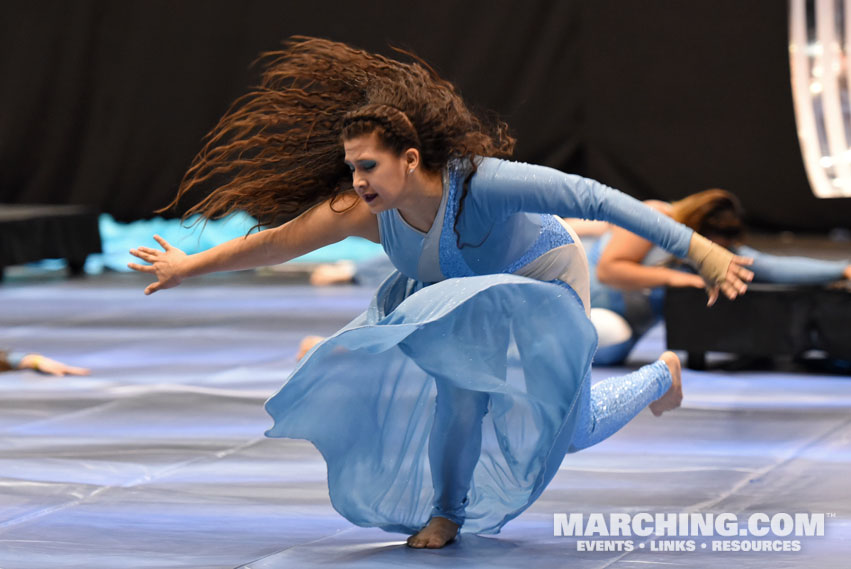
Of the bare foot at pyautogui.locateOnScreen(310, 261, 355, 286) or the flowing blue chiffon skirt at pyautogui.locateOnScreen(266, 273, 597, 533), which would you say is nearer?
the flowing blue chiffon skirt at pyautogui.locateOnScreen(266, 273, 597, 533)

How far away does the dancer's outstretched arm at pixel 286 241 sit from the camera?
225 centimetres

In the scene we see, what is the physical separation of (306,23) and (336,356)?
6.99m

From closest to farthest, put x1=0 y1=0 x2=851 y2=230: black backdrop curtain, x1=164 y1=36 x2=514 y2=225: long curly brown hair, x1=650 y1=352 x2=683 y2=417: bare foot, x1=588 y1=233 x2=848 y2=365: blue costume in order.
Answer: x1=164 y1=36 x2=514 y2=225: long curly brown hair < x1=650 y1=352 x2=683 y2=417: bare foot < x1=588 y1=233 x2=848 y2=365: blue costume < x1=0 y1=0 x2=851 y2=230: black backdrop curtain

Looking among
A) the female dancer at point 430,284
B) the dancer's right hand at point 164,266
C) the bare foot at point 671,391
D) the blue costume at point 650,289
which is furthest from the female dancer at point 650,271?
the dancer's right hand at point 164,266

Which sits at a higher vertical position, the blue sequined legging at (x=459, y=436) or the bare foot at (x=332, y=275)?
the blue sequined legging at (x=459, y=436)

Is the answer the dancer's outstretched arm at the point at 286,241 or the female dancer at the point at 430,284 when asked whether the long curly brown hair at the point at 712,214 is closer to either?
the female dancer at the point at 430,284

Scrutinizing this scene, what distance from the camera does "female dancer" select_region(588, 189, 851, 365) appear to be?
3826mm

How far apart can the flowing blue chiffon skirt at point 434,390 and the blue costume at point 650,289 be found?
5.95ft

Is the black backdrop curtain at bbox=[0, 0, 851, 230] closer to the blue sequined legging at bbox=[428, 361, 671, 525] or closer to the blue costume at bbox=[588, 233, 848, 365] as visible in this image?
the blue costume at bbox=[588, 233, 848, 365]

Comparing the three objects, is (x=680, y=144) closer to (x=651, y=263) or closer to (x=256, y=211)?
(x=651, y=263)

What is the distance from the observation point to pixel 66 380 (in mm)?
4004

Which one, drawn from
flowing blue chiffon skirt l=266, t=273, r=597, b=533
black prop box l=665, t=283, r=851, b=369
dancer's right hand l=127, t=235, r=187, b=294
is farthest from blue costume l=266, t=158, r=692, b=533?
black prop box l=665, t=283, r=851, b=369

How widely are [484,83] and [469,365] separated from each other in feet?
22.0

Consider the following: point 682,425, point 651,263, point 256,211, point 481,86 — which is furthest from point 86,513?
point 481,86
